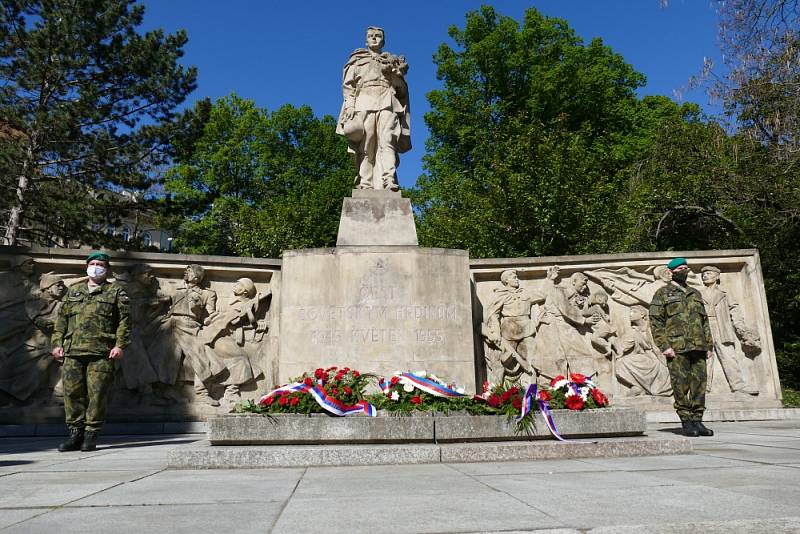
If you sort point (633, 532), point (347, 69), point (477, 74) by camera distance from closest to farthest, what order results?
point (633, 532)
point (347, 69)
point (477, 74)

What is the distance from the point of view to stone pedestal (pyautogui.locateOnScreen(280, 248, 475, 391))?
29.0ft

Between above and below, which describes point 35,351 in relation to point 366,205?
below

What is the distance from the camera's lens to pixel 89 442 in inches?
272

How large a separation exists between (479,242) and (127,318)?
15.7 metres

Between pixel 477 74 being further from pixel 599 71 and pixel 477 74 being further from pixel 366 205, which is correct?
pixel 366 205

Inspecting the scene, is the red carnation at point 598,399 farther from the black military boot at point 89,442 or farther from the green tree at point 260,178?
the green tree at point 260,178

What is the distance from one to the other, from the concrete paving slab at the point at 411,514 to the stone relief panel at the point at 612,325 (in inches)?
272

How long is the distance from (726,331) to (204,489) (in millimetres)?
9907

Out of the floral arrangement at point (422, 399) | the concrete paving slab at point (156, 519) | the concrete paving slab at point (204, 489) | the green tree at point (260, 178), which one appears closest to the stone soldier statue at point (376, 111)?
the floral arrangement at point (422, 399)

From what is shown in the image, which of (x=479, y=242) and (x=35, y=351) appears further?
(x=479, y=242)

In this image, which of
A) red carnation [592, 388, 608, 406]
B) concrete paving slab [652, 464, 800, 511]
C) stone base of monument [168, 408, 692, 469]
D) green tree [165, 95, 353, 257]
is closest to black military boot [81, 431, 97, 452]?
stone base of monument [168, 408, 692, 469]

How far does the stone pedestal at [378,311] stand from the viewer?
29.0 feet

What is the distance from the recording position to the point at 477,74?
102ft

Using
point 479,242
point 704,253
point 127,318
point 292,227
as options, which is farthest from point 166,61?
point 704,253
